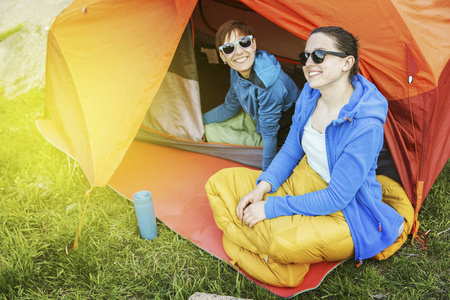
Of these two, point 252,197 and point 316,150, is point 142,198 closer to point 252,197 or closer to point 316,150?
point 252,197

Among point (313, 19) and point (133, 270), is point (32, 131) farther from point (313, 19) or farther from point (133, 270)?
Answer: point (313, 19)

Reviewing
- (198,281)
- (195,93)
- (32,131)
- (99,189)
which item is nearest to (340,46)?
(198,281)

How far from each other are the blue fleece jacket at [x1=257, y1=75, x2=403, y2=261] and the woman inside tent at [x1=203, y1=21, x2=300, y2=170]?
1.37ft

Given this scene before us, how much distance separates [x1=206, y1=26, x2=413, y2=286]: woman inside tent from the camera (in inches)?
51.2

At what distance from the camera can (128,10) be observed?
2.15 metres

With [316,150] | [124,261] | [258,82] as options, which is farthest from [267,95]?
[124,261]

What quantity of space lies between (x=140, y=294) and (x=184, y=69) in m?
1.37

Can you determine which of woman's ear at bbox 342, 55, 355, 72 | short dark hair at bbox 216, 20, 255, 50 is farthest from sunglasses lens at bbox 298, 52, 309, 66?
short dark hair at bbox 216, 20, 255, 50

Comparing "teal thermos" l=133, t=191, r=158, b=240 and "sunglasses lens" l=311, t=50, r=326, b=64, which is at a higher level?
"sunglasses lens" l=311, t=50, r=326, b=64

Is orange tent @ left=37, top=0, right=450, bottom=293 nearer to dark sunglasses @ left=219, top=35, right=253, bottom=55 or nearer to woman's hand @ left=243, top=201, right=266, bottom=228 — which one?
dark sunglasses @ left=219, top=35, right=253, bottom=55

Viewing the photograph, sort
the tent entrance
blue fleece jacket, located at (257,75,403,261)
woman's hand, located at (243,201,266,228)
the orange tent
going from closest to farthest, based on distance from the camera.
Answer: blue fleece jacket, located at (257,75,403,261)
woman's hand, located at (243,201,266,228)
the orange tent
the tent entrance

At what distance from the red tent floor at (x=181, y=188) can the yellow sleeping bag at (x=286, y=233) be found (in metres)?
0.07

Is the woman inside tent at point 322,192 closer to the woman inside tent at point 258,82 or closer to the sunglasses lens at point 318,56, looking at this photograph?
the sunglasses lens at point 318,56

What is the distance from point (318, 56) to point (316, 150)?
392 millimetres
